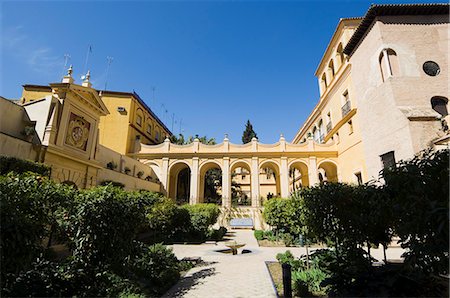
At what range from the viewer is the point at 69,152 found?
12.3m

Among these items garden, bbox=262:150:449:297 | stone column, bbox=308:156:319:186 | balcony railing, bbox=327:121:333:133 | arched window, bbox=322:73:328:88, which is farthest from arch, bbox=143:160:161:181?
arched window, bbox=322:73:328:88

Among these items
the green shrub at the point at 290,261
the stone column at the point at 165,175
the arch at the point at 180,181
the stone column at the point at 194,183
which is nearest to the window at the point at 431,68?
the green shrub at the point at 290,261

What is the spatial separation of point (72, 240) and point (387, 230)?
7859 millimetres

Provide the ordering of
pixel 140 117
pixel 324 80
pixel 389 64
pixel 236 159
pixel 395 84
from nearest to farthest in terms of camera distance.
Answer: pixel 395 84, pixel 389 64, pixel 236 159, pixel 140 117, pixel 324 80

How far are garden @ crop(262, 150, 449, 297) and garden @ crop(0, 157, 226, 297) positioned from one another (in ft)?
14.4

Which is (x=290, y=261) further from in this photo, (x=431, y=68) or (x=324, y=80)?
(x=324, y=80)

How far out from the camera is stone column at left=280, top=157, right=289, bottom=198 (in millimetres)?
25944

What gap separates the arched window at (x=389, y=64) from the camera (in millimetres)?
15125

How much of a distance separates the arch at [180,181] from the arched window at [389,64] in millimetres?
21170

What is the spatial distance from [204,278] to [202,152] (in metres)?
21.1

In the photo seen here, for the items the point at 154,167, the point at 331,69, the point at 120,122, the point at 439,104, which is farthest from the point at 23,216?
the point at 331,69

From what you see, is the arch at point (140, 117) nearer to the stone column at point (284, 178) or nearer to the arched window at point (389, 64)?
the stone column at point (284, 178)

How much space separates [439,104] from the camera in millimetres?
14438

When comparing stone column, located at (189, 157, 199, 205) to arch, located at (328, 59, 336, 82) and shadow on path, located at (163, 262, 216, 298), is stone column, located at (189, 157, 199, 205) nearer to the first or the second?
shadow on path, located at (163, 262, 216, 298)
